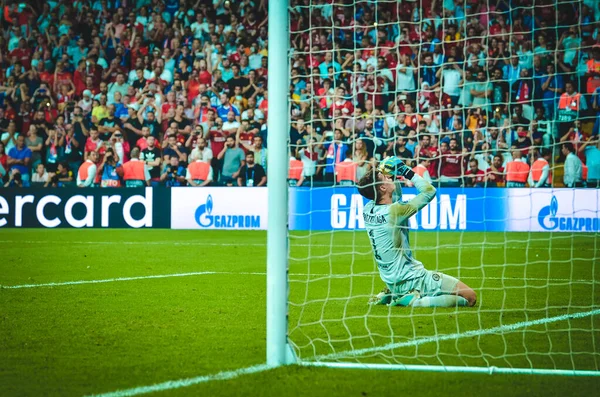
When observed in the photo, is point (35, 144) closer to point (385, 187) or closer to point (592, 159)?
point (592, 159)

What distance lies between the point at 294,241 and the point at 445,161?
11.3 ft

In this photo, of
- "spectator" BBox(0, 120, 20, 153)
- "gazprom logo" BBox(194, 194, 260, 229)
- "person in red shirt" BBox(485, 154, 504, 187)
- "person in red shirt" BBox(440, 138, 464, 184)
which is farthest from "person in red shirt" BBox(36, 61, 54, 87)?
"person in red shirt" BBox(485, 154, 504, 187)

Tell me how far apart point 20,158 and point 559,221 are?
1285 centimetres

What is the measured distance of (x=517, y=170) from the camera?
1716cm

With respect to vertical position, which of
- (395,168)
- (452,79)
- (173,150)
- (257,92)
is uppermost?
(257,92)

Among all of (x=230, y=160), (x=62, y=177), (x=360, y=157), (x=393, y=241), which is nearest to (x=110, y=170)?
(x=62, y=177)

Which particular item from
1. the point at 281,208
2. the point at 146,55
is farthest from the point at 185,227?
the point at 281,208

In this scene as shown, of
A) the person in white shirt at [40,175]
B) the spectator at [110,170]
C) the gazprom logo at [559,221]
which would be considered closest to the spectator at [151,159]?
the spectator at [110,170]

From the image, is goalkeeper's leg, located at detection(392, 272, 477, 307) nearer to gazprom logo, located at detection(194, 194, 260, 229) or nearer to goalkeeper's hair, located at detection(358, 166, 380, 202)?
goalkeeper's hair, located at detection(358, 166, 380, 202)

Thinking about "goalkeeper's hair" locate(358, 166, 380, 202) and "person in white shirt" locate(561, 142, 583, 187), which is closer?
"goalkeeper's hair" locate(358, 166, 380, 202)

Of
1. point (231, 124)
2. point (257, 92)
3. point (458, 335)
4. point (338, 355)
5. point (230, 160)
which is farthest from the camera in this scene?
point (257, 92)

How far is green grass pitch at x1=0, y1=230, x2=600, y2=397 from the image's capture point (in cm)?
479

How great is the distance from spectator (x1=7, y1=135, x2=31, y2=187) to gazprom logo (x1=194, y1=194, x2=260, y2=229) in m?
4.61

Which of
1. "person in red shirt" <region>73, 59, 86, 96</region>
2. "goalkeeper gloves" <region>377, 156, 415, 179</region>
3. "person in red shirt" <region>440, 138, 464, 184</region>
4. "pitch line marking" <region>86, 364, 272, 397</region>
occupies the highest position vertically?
"person in red shirt" <region>73, 59, 86, 96</region>
